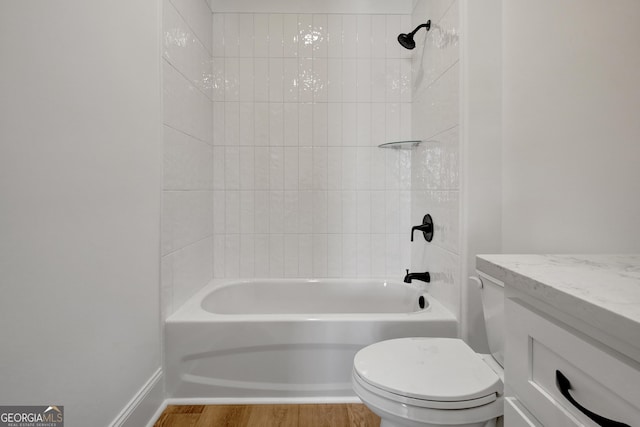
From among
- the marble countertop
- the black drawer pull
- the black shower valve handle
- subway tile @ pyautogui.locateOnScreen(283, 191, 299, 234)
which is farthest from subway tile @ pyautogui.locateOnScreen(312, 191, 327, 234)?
the black drawer pull

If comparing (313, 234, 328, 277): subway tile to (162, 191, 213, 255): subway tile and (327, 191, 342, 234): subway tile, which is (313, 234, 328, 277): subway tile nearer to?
(327, 191, 342, 234): subway tile

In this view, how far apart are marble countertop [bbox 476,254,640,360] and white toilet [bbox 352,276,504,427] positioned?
278 millimetres

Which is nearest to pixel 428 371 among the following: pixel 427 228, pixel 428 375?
pixel 428 375

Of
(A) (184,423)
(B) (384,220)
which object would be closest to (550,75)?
(B) (384,220)

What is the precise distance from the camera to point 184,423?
1.39 metres

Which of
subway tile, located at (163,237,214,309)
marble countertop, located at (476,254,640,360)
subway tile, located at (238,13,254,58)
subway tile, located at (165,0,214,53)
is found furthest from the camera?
subway tile, located at (238,13,254,58)

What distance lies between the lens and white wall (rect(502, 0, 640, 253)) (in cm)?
106

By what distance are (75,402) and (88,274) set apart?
1.26 feet

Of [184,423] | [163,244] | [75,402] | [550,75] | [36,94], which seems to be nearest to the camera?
[36,94]

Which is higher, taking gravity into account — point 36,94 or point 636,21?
point 636,21

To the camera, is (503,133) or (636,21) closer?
(636,21)

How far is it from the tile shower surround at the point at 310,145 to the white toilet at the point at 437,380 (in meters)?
1.13

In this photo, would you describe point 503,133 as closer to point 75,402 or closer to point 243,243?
point 243,243

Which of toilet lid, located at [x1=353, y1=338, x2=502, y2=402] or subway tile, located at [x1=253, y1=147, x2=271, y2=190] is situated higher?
subway tile, located at [x1=253, y1=147, x2=271, y2=190]
